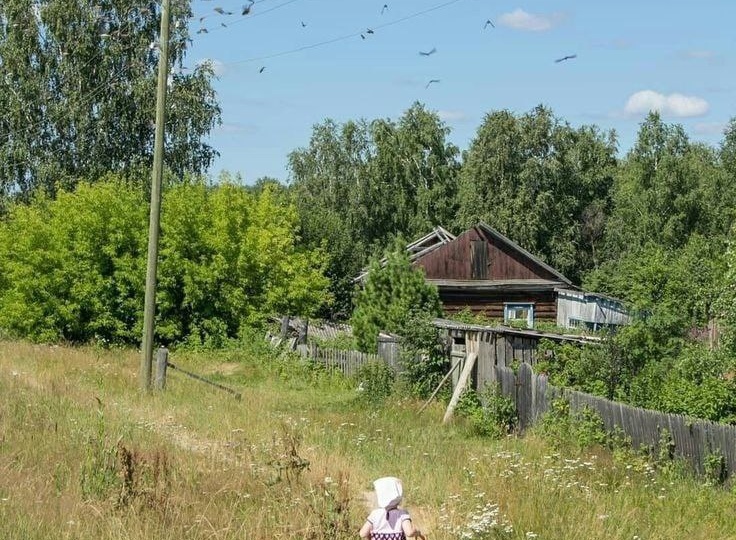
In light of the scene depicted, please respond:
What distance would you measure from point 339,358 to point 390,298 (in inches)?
144

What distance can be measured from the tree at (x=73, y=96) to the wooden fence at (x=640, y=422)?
27549 millimetres

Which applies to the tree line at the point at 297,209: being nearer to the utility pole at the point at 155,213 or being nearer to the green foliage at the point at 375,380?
the utility pole at the point at 155,213

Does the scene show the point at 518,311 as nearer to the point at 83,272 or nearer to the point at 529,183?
the point at 529,183

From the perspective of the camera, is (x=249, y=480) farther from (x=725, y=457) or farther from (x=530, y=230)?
(x=530, y=230)

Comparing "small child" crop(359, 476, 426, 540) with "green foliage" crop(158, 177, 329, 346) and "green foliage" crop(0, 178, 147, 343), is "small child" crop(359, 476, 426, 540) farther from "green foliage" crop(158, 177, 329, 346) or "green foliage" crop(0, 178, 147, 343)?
"green foliage" crop(0, 178, 147, 343)

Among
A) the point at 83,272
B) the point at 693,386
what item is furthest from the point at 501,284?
the point at 693,386

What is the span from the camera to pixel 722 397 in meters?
12.8

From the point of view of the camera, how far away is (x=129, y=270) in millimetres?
27844

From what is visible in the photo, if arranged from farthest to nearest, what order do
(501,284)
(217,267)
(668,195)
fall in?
(668,195) → (501,284) → (217,267)

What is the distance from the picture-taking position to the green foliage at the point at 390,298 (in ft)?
82.2

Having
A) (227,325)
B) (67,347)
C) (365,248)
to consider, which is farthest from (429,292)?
(365,248)

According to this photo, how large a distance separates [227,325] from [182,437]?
52.0 feet

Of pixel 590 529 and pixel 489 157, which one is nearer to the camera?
pixel 590 529

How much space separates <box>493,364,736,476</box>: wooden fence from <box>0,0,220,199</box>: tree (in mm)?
27549
